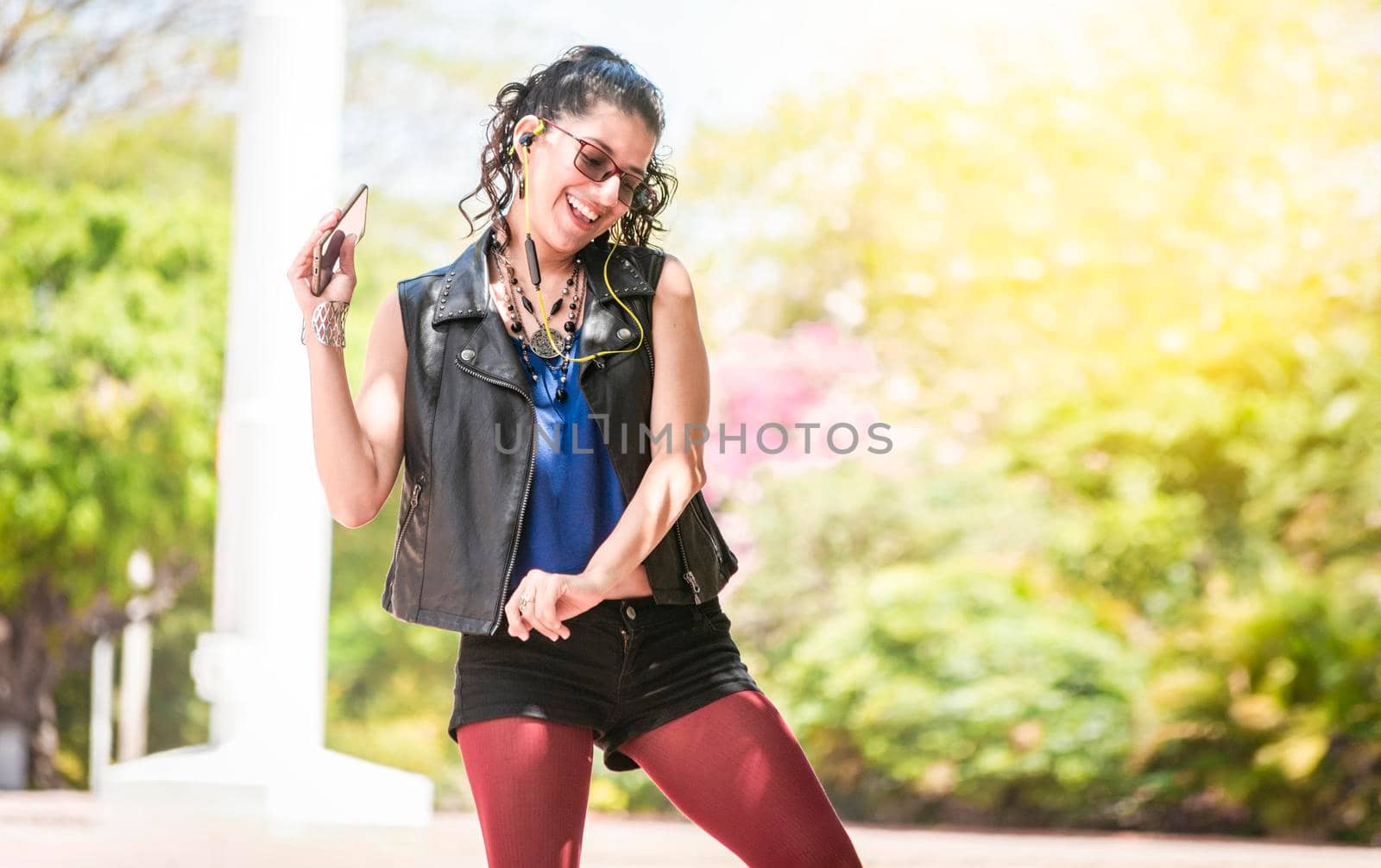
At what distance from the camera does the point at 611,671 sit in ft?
5.95

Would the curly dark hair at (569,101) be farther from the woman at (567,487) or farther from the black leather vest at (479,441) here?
the black leather vest at (479,441)

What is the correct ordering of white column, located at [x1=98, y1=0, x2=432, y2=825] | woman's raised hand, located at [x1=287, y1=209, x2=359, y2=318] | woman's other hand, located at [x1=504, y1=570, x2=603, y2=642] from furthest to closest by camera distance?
1. white column, located at [x1=98, y1=0, x2=432, y2=825]
2. woman's raised hand, located at [x1=287, y1=209, x2=359, y2=318]
3. woman's other hand, located at [x1=504, y1=570, x2=603, y2=642]

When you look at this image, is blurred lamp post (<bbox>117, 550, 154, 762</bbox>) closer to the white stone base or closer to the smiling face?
the white stone base

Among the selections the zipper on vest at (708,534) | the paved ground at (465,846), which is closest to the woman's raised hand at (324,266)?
the zipper on vest at (708,534)

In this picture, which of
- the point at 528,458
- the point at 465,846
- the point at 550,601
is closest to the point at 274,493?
the point at 465,846

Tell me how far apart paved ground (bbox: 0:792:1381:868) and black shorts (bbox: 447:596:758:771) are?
11.8 feet

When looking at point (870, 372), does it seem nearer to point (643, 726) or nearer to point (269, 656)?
point (269, 656)

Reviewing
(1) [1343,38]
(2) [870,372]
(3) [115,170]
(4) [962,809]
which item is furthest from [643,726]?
→ (3) [115,170]

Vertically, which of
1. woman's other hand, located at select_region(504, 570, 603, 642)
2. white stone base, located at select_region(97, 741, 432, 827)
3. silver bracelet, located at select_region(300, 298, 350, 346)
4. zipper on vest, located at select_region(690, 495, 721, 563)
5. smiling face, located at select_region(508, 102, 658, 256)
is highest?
smiling face, located at select_region(508, 102, 658, 256)

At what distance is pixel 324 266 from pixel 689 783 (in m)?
0.77

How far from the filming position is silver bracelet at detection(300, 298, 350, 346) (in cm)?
177

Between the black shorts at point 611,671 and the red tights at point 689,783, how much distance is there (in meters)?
0.02

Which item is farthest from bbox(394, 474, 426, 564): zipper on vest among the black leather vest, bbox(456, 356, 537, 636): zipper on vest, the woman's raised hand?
the woman's raised hand

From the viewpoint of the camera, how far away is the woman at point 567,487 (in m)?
1.77
